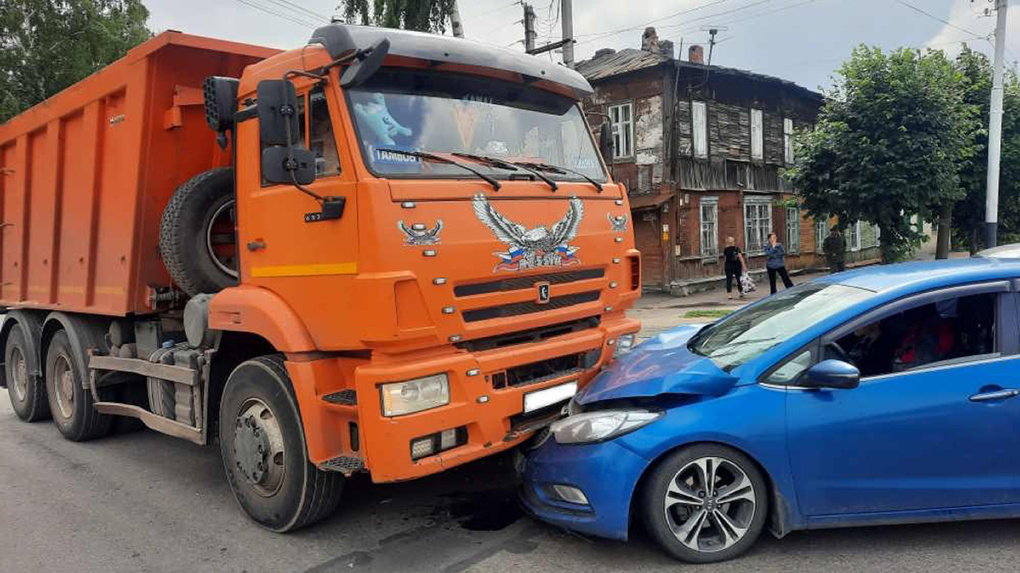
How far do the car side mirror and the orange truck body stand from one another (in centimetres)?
151

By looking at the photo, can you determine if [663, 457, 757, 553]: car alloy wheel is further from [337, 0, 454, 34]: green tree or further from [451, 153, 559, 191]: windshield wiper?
[337, 0, 454, 34]: green tree

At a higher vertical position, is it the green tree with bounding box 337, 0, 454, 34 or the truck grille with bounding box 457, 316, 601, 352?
the green tree with bounding box 337, 0, 454, 34

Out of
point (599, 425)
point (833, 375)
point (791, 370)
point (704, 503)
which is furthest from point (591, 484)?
point (833, 375)

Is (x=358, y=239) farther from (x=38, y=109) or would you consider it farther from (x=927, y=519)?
(x=38, y=109)

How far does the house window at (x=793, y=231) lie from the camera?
25234mm

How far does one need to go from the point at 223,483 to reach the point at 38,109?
4402mm

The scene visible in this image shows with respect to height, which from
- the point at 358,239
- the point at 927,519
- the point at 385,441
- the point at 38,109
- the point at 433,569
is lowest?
the point at 433,569

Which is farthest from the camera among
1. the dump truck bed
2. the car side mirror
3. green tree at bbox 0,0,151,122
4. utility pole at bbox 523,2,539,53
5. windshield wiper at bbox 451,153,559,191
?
green tree at bbox 0,0,151,122

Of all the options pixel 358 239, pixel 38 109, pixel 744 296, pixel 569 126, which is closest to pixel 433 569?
pixel 358 239

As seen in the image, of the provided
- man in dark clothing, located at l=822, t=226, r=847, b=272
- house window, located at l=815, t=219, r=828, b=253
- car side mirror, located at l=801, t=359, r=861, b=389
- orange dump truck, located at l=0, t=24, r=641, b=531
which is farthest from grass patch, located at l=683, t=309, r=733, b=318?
house window, located at l=815, t=219, r=828, b=253

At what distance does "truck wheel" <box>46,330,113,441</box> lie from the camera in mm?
6641

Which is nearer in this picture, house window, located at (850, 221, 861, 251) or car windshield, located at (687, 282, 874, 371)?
car windshield, located at (687, 282, 874, 371)

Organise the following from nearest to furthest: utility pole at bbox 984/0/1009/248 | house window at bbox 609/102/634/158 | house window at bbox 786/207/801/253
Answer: utility pole at bbox 984/0/1009/248
house window at bbox 609/102/634/158
house window at bbox 786/207/801/253

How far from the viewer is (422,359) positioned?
3787 millimetres
